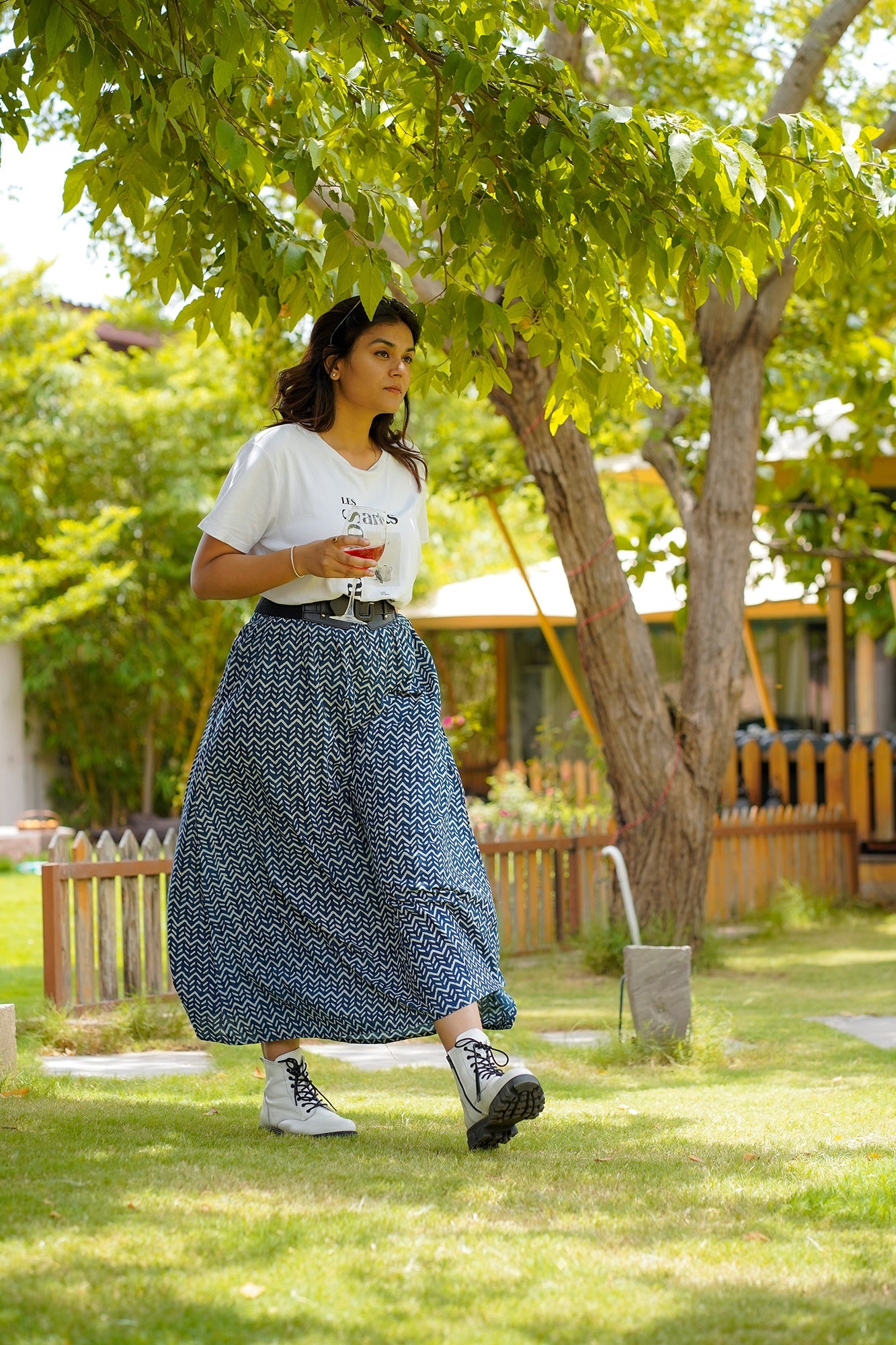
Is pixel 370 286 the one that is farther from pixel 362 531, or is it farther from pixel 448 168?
pixel 448 168

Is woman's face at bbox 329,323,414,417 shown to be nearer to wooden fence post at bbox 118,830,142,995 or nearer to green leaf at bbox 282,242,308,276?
green leaf at bbox 282,242,308,276

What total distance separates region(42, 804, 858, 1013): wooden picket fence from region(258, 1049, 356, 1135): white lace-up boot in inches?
109

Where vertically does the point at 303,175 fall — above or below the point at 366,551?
above

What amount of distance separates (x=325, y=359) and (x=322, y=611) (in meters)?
0.61

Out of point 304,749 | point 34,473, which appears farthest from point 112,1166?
point 34,473

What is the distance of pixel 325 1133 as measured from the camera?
341cm

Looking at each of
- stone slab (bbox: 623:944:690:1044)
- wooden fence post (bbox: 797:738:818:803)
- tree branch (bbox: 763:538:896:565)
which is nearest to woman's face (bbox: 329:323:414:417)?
stone slab (bbox: 623:944:690:1044)

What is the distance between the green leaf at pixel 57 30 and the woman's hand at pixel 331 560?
1123mm

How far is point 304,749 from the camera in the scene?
339 centimetres

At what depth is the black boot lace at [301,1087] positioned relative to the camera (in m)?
3.44

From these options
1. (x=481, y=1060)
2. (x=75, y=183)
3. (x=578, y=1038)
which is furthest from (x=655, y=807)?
(x=75, y=183)

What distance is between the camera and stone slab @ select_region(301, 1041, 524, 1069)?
16.8ft

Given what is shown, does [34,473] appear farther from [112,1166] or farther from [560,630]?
[112,1166]

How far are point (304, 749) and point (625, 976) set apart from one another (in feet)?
6.47
